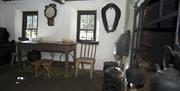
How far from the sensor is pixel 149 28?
2.15 metres

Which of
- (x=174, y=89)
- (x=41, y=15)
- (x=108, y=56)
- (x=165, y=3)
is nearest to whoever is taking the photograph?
(x=174, y=89)

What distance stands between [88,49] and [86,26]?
705 millimetres

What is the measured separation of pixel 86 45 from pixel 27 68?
1874 millimetres

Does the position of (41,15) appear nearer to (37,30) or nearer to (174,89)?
(37,30)

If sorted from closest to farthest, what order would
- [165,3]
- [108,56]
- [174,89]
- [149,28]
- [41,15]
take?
[174,89]
[165,3]
[149,28]
[108,56]
[41,15]

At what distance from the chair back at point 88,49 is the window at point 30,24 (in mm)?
1667

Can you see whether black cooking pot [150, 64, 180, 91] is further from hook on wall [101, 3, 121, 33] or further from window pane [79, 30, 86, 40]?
window pane [79, 30, 86, 40]

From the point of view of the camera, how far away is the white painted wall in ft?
16.6

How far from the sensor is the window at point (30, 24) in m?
5.74

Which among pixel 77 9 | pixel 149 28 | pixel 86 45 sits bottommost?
pixel 86 45

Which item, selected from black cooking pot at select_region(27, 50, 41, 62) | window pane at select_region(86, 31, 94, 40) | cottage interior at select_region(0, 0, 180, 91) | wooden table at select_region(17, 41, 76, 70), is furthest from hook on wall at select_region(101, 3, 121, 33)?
black cooking pot at select_region(27, 50, 41, 62)

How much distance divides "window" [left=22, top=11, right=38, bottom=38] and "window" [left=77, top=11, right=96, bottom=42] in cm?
147

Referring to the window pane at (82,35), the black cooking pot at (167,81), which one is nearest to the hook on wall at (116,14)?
the window pane at (82,35)

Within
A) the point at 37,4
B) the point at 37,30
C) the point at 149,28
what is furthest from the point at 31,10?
the point at 149,28
